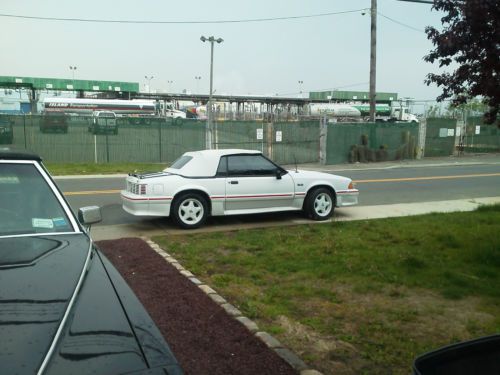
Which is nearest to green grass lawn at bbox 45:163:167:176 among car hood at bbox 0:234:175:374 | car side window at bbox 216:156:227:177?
car side window at bbox 216:156:227:177

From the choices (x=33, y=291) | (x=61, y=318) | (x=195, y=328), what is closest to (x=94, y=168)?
(x=195, y=328)

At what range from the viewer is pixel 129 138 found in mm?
23391

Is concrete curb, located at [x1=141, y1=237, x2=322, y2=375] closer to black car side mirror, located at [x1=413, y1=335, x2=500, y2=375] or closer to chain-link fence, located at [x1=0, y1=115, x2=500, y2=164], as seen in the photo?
black car side mirror, located at [x1=413, y1=335, x2=500, y2=375]

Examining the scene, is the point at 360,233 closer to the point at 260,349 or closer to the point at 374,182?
the point at 260,349

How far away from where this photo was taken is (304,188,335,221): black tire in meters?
10.2

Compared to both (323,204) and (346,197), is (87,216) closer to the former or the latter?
(323,204)

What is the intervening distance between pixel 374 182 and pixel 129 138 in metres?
11.8

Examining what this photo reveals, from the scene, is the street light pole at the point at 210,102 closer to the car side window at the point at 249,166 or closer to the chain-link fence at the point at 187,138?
the chain-link fence at the point at 187,138

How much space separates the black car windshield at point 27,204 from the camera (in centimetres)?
345

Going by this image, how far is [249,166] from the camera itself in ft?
32.3

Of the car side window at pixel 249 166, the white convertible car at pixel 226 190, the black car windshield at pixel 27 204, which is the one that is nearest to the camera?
the black car windshield at pixel 27 204

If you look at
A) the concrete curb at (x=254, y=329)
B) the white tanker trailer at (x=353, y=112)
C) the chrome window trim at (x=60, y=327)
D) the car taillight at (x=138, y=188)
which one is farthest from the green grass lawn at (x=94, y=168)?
the white tanker trailer at (x=353, y=112)

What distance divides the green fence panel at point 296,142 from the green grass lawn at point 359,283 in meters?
15.1

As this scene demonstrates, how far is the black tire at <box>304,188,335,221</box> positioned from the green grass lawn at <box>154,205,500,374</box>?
88cm
